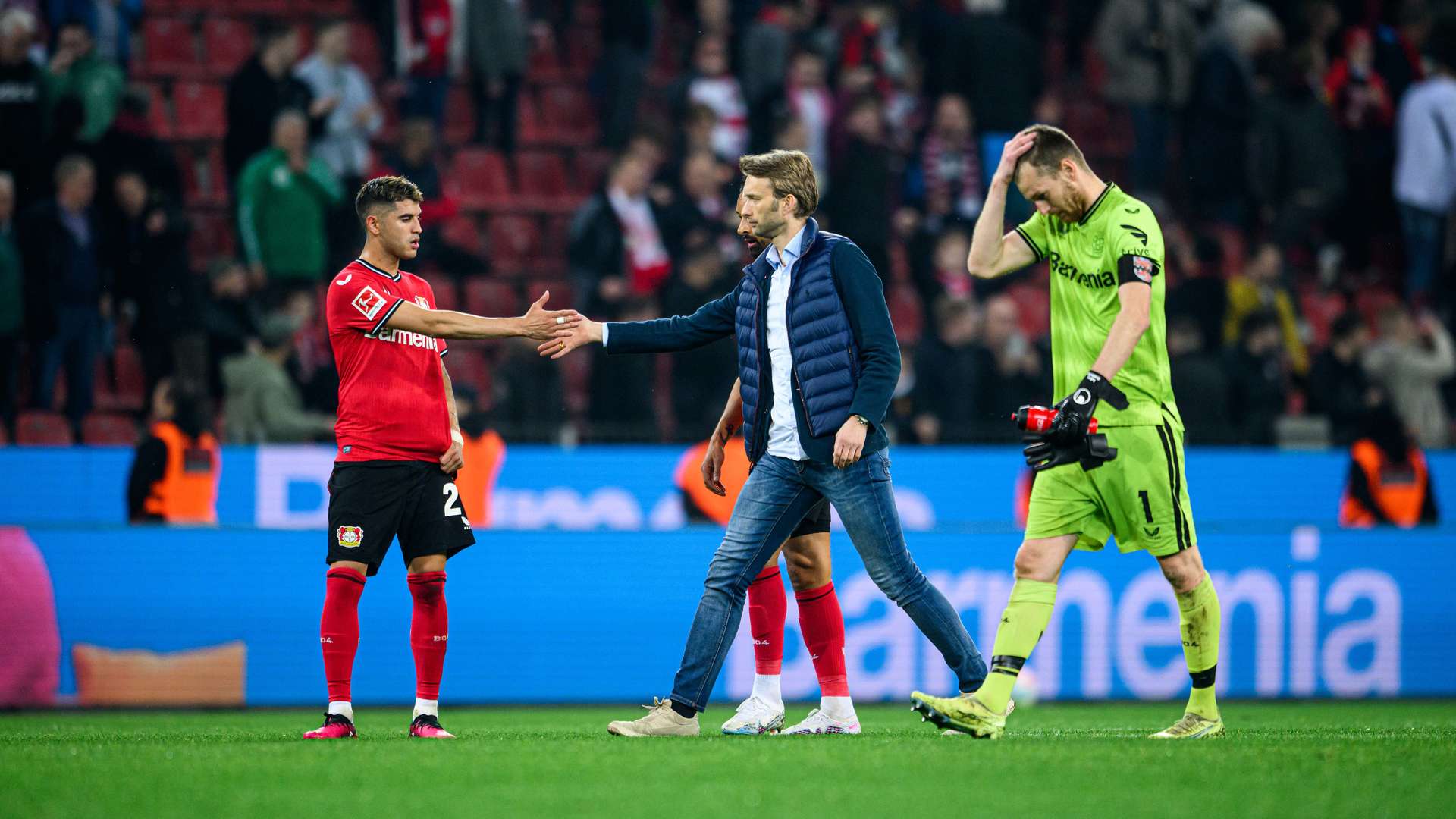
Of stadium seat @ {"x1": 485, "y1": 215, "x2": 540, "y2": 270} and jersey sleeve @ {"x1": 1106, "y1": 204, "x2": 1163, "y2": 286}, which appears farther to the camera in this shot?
stadium seat @ {"x1": 485, "y1": 215, "x2": 540, "y2": 270}

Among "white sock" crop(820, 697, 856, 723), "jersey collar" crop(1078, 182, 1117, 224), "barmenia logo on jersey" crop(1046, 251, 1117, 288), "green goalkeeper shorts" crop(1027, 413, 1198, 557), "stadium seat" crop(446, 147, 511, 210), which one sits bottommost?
"white sock" crop(820, 697, 856, 723)

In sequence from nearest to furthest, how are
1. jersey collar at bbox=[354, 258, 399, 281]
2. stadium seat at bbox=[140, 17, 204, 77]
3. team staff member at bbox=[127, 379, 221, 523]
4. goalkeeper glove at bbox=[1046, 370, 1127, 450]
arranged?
goalkeeper glove at bbox=[1046, 370, 1127, 450]
jersey collar at bbox=[354, 258, 399, 281]
team staff member at bbox=[127, 379, 221, 523]
stadium seat at bbox=[140, 17, 204, 77]

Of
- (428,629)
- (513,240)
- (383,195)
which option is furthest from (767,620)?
(513,240)

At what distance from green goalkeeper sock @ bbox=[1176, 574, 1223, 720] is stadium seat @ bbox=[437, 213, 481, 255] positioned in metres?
9.04

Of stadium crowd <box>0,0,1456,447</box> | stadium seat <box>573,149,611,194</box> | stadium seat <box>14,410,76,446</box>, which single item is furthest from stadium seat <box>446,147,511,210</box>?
stadium seat <box>14,410,76,446</box>

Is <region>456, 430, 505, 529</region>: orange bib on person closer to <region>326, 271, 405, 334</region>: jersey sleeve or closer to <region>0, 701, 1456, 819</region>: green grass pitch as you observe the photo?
<region>0, 701, 1456, 819</region>: green grass pitch

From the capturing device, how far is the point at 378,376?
678 centimetres

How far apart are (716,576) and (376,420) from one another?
1.44 meters

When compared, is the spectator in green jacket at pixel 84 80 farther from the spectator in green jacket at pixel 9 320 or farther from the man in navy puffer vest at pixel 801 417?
the man in navy puffer vest at pixel 801 417

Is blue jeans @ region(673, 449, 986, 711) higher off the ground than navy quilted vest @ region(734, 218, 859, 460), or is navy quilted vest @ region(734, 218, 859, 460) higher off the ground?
navy quilted vest @ region(734, 218, 859, 460)

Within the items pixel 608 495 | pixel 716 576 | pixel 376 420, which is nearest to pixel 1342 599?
pixel 608 495

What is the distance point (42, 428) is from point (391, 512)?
709 cm

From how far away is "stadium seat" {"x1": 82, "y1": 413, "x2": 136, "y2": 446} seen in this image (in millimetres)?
12703

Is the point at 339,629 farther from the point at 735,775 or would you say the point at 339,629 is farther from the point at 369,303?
the point at 735,775
